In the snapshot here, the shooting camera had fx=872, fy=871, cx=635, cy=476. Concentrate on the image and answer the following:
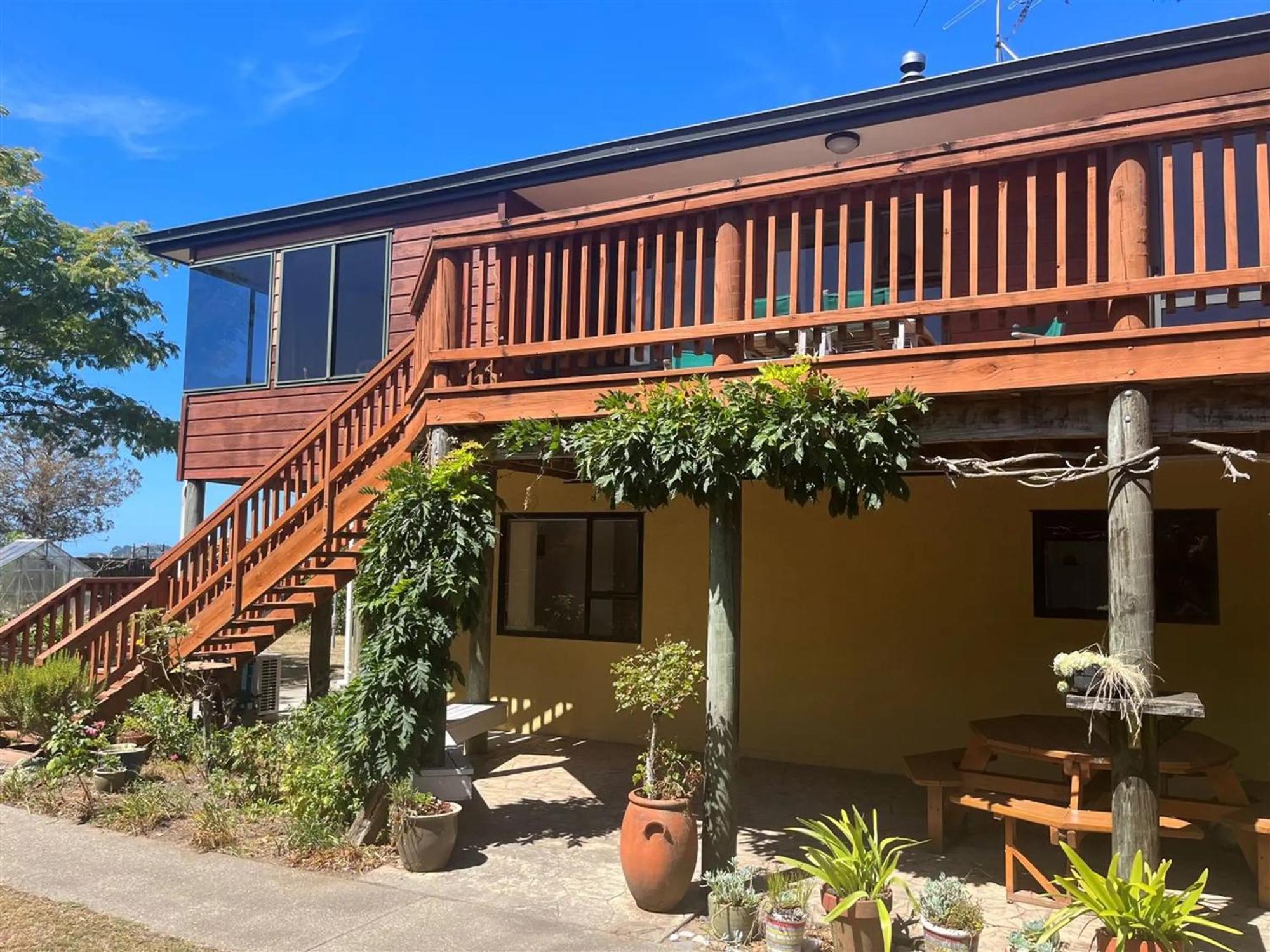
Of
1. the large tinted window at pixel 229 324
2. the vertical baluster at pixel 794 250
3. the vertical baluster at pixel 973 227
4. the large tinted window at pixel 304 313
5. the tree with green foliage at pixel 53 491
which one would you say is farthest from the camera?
the tree with green foliage at pixel 53 491

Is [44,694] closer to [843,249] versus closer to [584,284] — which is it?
[584,284]

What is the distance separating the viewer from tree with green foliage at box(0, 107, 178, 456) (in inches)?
626

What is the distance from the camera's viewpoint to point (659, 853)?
14.4 feet

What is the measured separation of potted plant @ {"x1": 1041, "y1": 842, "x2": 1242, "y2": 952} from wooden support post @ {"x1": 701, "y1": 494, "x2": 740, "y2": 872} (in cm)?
164

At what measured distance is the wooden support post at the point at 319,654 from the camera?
902 cm

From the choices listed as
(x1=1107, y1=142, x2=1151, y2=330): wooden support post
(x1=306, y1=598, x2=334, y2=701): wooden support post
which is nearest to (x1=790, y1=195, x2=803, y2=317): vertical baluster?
(x1=1107, y1=142, x2=1151, y2=330): wooden support post

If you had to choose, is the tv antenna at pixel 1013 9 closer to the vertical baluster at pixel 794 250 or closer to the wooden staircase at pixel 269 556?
the vertical baluster at pixel 794 250

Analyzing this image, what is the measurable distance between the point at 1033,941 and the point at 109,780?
241 inches

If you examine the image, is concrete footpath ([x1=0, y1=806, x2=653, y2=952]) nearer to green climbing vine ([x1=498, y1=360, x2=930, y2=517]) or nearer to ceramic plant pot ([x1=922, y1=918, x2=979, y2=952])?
ceramic plant pot ([x1=922, y1=918, x2=979, y2=952])

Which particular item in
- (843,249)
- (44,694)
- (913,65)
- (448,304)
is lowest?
(44,694)

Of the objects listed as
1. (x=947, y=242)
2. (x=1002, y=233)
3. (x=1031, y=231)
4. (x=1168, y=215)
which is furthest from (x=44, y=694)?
(x=1168, y=215)

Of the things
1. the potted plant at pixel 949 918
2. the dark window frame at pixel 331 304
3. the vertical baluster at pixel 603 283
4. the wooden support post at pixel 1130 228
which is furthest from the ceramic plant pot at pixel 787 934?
the dark window frame at pixel 331 304

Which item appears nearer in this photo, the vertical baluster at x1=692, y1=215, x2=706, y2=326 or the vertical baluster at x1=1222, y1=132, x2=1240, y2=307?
the vertical baluster at x1=1222, y1=132, x2=1240, y2=307

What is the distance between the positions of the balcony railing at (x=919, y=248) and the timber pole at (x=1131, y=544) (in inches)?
0.6
